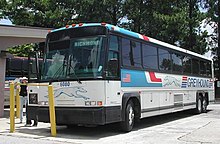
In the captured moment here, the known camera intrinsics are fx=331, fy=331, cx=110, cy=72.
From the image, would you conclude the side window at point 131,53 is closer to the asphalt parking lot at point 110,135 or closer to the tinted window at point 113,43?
the tinted window at point 113,43

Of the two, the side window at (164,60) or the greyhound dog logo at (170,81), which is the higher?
the side window at (164,60)

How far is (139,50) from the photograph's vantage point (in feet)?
38.5

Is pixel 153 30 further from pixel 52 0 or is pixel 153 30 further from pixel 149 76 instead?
pixel 149 76

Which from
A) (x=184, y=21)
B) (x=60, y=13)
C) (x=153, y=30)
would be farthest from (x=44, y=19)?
(x=184, y=21)

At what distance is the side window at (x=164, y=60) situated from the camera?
13.4 metres

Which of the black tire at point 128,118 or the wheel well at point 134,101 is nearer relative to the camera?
the wheel well at point 134,101

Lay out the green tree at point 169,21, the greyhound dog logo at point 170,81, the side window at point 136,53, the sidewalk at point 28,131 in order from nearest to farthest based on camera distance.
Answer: the sidewalk at point 28,131 < the side window at point 136,53 < the greyhound dog logo at point 170,81 < the green tree at point 169,21

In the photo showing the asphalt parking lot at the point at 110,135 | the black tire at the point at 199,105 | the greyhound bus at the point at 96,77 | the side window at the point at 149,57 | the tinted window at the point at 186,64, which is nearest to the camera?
the asphalt parking lot at the point at 110,135

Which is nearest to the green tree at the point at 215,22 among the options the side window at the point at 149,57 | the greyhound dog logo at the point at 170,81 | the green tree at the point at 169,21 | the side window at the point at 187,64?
the green tree at the point at 169,21

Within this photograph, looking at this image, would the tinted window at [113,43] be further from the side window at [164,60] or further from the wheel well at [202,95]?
the wheel well at [202,95]

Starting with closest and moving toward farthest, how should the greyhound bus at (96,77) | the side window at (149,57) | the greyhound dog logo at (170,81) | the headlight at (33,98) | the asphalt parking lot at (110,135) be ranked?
the asphalt parking lot at (110,135) < the greyhound bus at (96,77) < the headlight at (33,98) < the side window at (149,57) < the greyhound dog logo at (170,81)

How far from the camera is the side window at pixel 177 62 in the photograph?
48.7 ft

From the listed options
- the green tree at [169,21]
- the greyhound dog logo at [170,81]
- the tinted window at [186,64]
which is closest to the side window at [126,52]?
the greyhound dog logo at [170,81]

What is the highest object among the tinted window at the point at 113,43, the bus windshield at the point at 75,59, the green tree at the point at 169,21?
the green tree at the point at 169,21
